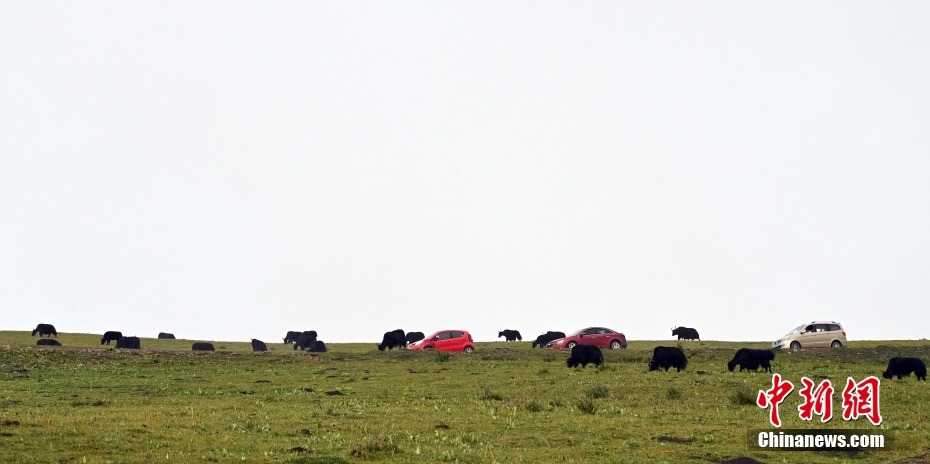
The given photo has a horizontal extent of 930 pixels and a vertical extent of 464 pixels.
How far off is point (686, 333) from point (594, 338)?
93.0 feet

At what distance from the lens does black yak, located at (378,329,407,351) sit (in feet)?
191

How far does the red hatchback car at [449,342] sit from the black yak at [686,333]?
32.6 metres

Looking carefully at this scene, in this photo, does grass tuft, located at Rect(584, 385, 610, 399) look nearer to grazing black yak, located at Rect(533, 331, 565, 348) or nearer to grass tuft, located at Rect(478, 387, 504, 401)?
grass tuft, located at Rect(478, 387, 504, 401)

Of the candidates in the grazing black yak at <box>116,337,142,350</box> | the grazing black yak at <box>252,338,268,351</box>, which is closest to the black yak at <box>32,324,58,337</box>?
the grazing black yak at <box>116,337,142,350</box>

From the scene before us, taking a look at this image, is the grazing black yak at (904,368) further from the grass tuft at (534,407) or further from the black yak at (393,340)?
the black yak at (393,340)

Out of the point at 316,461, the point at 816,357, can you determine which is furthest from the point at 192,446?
A: the point at 816,357

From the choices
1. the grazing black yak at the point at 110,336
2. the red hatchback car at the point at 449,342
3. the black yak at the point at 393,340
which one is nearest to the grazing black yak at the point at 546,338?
the red hatchback car at the point at 449,342

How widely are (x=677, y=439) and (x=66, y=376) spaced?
30023 millimetres

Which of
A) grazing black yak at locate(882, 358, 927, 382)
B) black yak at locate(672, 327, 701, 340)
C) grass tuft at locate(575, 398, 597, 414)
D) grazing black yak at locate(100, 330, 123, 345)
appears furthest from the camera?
black yak at locate(672, 327, 701, 340)

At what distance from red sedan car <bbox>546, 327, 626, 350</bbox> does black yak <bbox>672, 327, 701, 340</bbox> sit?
26489 mm

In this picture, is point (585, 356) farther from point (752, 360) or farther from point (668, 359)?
point (752, 360)

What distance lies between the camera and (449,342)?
2211 inches

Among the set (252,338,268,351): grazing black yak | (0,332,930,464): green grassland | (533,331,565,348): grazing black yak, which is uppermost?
(533,331,565,348): grazing black yak

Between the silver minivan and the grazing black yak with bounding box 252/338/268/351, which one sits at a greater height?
the silver minivan
